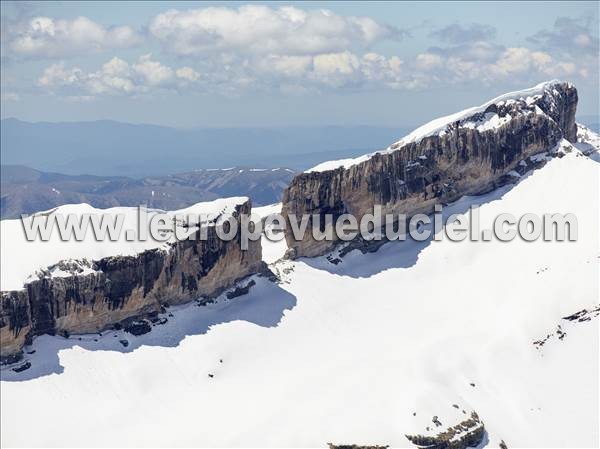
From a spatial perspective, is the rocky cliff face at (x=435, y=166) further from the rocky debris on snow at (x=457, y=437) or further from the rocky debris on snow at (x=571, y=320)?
the rocky debris on snow at (x=457, y=437)

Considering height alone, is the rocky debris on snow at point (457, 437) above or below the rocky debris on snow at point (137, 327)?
below

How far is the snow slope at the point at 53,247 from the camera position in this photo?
8969cm

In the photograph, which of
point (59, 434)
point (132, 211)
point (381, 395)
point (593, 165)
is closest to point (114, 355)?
point (59, 434)

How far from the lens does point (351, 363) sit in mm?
97562

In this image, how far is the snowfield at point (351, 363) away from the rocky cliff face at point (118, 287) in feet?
7.53

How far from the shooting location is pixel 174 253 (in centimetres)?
10269

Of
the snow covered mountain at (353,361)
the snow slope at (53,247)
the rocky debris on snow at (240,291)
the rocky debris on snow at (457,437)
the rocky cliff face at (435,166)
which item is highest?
the rocky cliff face at (435,166)

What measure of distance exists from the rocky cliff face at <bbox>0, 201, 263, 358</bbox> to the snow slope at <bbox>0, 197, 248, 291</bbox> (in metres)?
0.96

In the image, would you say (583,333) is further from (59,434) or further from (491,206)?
(59,434)

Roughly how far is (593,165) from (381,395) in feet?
233

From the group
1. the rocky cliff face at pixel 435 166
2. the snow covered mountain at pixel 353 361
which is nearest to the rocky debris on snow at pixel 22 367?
the snow covered mountain at pixel 353 361

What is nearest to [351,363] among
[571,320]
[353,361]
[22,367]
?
[353,361]

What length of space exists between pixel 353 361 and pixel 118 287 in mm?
30148

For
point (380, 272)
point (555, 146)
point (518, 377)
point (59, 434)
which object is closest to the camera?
point (59, 434)
